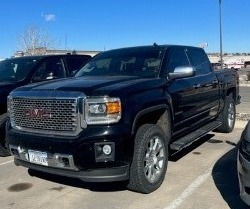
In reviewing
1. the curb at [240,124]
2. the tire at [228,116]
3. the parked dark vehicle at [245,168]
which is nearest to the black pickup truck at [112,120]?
the parked dark vehicle at [245,168]

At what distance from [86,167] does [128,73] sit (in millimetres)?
1832

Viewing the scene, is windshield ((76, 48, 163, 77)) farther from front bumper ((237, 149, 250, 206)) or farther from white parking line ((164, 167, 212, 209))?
front bumper ((237, 149, 250, 206))

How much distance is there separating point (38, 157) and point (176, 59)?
2695 millimetres

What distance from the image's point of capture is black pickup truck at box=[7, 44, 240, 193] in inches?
175

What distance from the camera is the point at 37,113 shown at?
4.84m

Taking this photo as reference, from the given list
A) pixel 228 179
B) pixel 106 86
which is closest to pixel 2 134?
pixel 106 86

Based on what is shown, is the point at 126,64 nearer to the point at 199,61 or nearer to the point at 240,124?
the point at 199,61

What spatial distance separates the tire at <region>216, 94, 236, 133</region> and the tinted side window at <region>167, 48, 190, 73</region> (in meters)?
2.13

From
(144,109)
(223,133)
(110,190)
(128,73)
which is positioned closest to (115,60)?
(128,73)

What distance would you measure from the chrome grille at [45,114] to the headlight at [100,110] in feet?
0.49

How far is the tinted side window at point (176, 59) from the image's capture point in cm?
592

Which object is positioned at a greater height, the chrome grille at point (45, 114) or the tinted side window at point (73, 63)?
the tinted side window at point (73, 63)

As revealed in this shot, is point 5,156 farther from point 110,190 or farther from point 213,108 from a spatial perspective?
point 213,108

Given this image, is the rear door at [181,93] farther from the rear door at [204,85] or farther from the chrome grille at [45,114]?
the chrome grille at [45,114]
